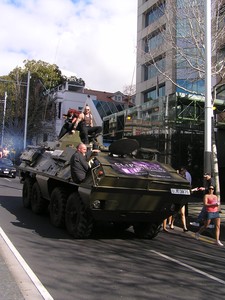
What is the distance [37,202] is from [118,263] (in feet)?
18.2

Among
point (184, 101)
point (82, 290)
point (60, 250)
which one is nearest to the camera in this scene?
point (82, 290)

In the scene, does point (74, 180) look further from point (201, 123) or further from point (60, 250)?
point (201, 123)

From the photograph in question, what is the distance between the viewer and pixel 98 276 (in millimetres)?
5953

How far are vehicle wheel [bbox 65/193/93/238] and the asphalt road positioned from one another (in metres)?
0.19

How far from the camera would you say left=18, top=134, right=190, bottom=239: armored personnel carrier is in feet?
26.6

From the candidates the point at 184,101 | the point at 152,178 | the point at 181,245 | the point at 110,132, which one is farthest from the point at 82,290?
the point at 110,132

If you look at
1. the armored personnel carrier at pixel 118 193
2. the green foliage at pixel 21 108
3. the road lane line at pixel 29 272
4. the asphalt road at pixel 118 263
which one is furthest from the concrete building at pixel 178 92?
the green foliage at pixel 21 108

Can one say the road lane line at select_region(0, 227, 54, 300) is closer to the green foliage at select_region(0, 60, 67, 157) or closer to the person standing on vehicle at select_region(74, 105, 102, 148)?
the person standing on vehicle at select_region(74, 105, 102, 148)

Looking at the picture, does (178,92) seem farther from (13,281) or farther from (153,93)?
(13,281)

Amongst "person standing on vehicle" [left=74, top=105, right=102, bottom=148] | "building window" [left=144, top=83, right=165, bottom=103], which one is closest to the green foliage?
"building window" [left=144, top=83, right=165, bottom=103]

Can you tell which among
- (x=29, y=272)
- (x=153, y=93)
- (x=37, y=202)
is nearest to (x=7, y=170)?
(x=153, y=93)

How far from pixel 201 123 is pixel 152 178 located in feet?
42.5

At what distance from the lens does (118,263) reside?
683cm

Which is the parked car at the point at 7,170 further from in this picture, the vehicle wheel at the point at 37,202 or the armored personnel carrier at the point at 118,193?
the armored personnel carrier at the point at 118,193
